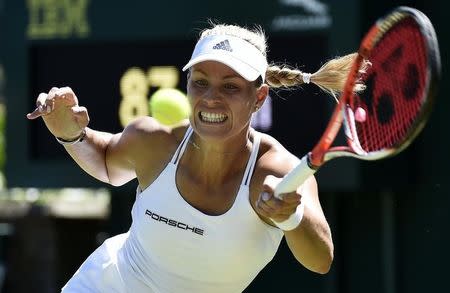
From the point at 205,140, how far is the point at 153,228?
1.20ft

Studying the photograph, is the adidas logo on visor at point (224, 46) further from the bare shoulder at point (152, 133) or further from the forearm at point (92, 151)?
the forearm at point (92, 151)

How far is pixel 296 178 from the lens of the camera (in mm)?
3232

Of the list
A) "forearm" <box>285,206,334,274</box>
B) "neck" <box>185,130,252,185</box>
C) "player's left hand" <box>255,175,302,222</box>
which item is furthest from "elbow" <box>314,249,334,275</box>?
"neck" <box>185,130,252,185</box>

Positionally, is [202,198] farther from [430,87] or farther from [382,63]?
[430,87]

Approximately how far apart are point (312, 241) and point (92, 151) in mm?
1053

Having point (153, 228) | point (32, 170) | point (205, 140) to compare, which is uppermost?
point (205, 140)

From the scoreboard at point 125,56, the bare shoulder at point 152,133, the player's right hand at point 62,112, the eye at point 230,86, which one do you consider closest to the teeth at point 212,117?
the eye at point 230,86

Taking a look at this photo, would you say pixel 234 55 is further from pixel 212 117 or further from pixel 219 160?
pixel 219 160

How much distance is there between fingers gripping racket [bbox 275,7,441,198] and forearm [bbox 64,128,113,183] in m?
1.12

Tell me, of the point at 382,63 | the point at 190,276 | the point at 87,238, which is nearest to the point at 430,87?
the point at 382,63

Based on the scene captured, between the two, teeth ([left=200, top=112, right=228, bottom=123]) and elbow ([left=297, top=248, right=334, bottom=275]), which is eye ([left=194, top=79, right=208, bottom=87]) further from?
elbow ([left=297, top=248, right=334, bottom=275])

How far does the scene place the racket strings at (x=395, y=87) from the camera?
3.12 metres

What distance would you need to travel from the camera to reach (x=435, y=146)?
22.2 ft

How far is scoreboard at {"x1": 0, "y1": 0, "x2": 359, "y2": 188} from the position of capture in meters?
6.61
